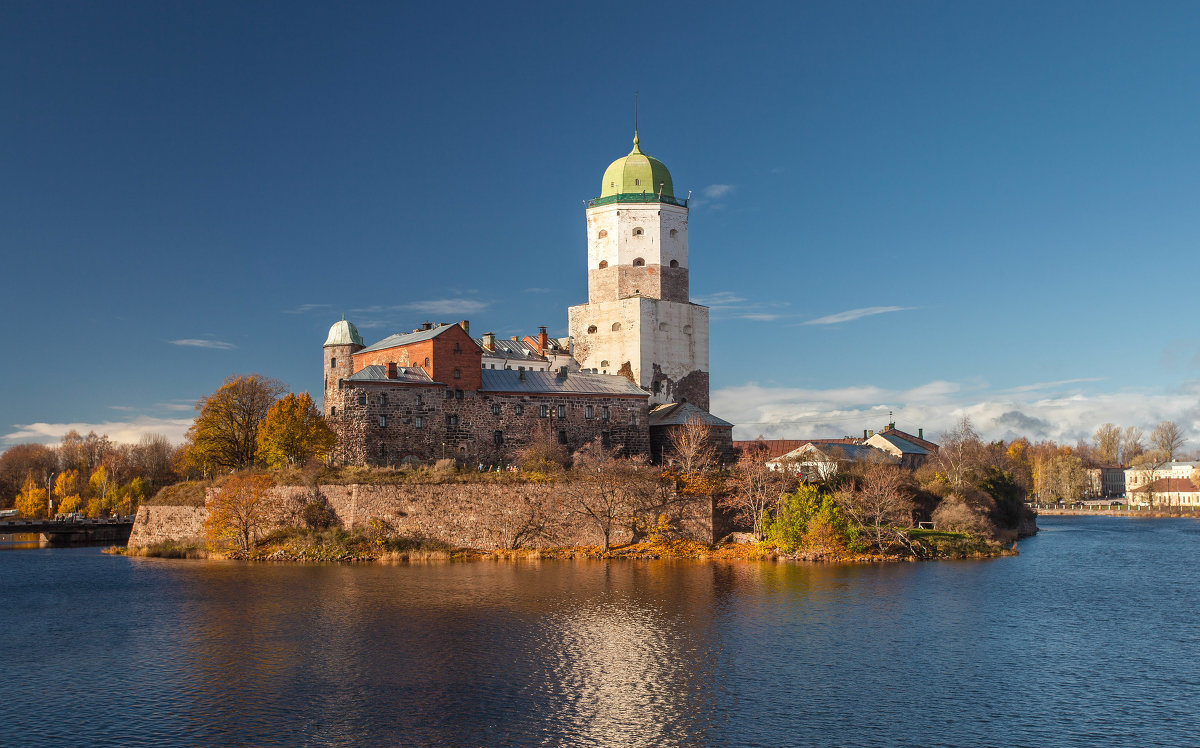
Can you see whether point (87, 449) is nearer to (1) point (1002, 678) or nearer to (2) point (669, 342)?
(2) point (669, 342)

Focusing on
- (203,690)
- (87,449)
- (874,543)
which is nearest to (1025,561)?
(874,543)

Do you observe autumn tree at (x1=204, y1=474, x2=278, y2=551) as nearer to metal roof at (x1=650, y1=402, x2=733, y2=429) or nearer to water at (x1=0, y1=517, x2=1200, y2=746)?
water at (x1=0, y1=517, x2=1200, y2=746)

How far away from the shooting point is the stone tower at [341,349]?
61125 mm

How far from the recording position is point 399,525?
1773 inches

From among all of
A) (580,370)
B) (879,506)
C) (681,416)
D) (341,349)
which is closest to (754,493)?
(879,506)

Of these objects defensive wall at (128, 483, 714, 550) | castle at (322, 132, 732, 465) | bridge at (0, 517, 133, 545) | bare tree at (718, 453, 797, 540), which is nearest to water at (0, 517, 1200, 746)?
defensive wall at (128, 483, 714, 550)

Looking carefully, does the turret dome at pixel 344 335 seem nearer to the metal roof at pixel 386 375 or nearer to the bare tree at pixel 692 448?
the metal roof at pixel 386 375

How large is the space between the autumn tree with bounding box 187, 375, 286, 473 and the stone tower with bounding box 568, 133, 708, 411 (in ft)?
68.5

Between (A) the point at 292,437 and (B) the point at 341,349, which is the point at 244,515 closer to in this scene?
(A) the point at 292,437

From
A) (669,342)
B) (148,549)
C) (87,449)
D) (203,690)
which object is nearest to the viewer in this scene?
(203,690)

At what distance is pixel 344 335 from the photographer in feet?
203

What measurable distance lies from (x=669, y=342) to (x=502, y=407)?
1484 cm

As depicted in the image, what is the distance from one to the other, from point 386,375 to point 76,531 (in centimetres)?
3198

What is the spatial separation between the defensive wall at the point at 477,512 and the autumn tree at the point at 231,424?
1385 cm
